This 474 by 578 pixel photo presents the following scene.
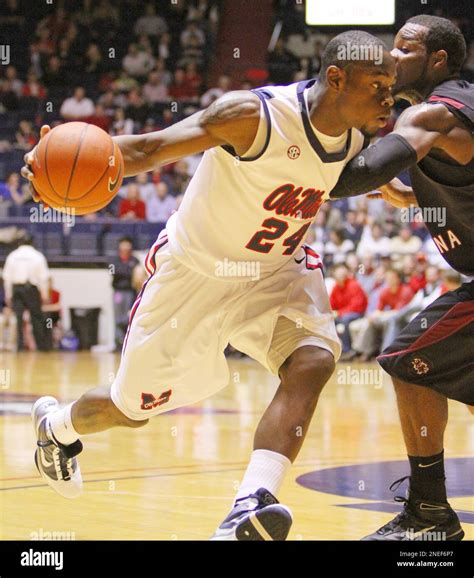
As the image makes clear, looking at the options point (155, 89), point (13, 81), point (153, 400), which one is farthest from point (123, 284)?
point (153, 400)

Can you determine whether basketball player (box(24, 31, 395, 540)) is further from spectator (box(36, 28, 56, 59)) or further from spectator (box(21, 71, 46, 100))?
spectator (box(36, 28, 56, 59))

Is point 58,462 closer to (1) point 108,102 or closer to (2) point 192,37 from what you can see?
(1) point 108,102

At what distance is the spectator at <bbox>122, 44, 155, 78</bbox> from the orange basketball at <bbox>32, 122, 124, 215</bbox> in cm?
1633

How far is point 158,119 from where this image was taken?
19266 millimetres

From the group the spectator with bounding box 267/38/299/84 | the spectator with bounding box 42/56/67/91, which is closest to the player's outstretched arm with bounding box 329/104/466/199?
the spectator with bounding box 267/38/299/84

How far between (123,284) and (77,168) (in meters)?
11.9

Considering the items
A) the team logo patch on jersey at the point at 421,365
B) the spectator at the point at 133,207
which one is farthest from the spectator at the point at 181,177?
the team logo patch on jersey at the point at 421,365

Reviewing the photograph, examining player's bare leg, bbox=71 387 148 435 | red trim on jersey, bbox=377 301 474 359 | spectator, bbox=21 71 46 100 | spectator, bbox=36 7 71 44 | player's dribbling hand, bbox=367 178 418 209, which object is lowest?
player's bare leg, bbox=71 387 148 435

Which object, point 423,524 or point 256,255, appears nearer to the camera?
point 256,255

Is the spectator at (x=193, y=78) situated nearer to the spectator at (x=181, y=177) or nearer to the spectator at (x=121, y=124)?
the spectator at (x=121, y=124)

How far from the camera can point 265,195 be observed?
4633 mm

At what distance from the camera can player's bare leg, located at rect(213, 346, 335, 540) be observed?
405cm

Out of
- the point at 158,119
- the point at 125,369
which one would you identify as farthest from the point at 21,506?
the point at 158,119

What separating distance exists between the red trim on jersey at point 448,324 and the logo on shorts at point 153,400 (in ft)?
3.43
